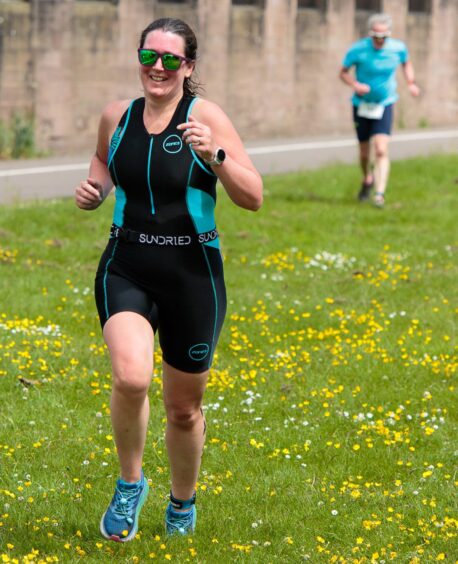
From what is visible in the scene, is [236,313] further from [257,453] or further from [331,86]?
[331,86]

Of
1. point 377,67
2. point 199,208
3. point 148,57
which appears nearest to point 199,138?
point 199,208

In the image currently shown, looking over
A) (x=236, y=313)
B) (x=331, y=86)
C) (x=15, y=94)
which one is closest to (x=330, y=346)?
(x=236, y=313)

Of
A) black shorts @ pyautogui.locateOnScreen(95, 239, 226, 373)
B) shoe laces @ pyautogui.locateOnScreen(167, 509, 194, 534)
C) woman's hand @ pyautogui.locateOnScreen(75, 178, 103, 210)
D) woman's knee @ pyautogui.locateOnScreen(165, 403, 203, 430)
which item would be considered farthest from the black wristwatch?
shoe laces @ pyautogui.locateOnScreen(167, 509, 194, 534)

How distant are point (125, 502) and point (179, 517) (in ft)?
1.12

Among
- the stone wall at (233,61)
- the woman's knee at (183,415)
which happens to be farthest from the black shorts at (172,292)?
the stone wall at (233,61)

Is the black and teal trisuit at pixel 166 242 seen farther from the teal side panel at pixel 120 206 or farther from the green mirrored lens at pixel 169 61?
the green mirrored lens at pixel 169 61

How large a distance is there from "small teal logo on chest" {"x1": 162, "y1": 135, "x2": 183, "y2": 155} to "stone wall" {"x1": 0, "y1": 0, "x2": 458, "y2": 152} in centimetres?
1548

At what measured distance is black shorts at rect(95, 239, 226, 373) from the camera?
5.98 metres

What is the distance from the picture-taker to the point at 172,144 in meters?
5.92

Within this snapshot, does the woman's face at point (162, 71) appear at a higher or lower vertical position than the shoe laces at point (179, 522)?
higher

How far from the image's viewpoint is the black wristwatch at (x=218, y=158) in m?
5.73

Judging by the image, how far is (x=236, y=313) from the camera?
1120cm

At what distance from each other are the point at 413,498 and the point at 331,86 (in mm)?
23434

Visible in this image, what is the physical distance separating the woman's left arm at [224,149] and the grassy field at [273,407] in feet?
5.45
